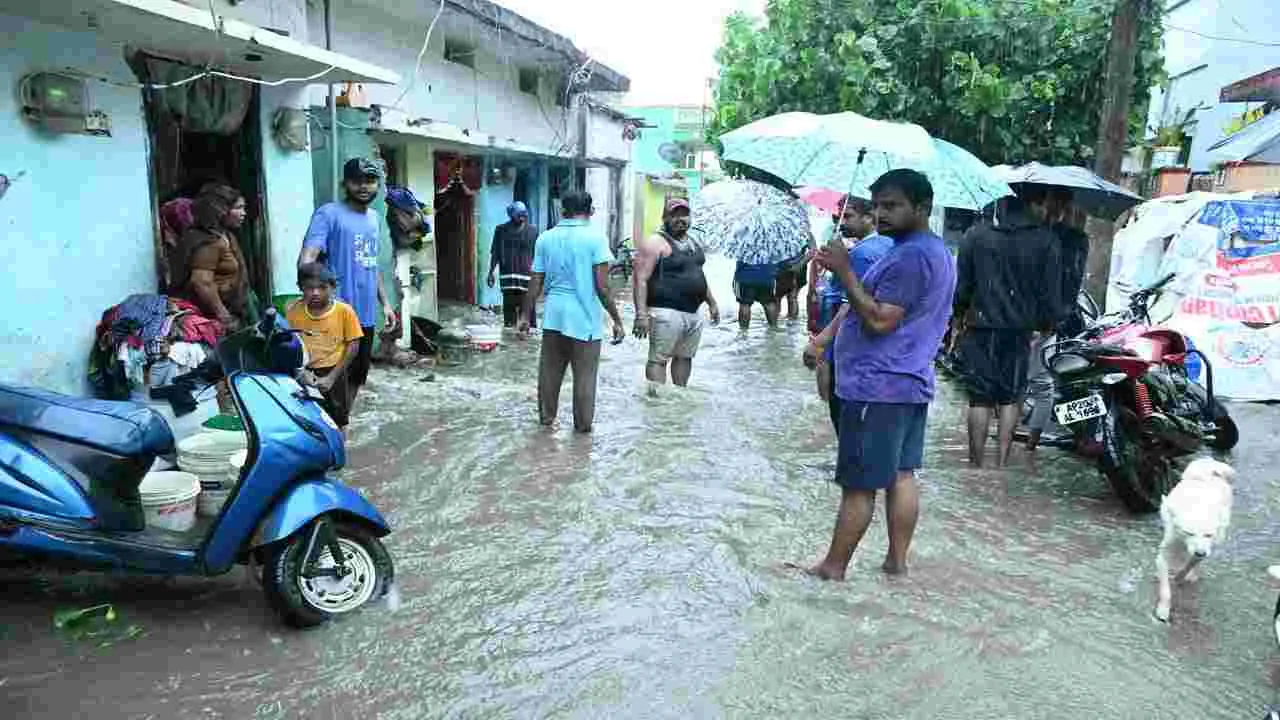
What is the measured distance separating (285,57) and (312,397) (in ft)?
10.1

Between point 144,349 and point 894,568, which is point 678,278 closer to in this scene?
point 894,568

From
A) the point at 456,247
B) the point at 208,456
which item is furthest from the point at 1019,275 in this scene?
the point at 456,247

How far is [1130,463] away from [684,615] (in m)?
3.02

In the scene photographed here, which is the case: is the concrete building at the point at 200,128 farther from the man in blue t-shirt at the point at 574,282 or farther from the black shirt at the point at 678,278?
the black shirt at the point at 678,278

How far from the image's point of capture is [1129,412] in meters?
5.10

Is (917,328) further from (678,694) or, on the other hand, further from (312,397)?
(312,397)

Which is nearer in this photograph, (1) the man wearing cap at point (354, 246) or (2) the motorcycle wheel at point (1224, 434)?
(1) the man wearing cap at point (354, 246)

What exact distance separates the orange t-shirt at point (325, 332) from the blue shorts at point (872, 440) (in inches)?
111

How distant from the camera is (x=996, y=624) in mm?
3779

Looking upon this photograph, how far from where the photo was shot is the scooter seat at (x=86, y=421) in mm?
3268

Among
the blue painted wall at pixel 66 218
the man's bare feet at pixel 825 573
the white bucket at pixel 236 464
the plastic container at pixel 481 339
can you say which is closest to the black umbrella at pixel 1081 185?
the man's bare feet at pixel 825 573

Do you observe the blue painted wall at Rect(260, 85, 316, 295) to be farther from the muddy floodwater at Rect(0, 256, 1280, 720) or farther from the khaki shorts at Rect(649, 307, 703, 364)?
the khaki shorts at Rect(649, 307, 703, 364)

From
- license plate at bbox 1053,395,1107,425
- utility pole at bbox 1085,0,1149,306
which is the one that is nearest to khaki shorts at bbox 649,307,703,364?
license plate at bbox 1053,395,1107,425

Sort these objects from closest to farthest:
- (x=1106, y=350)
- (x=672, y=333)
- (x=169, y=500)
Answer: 1. (x=169, y=500)
2. (x=1106, y=350)
3. (x=672, y=333)
